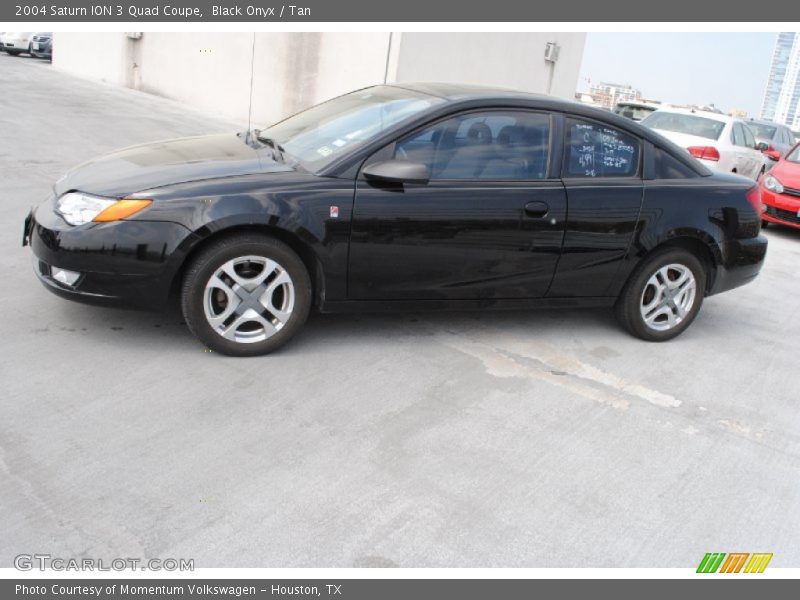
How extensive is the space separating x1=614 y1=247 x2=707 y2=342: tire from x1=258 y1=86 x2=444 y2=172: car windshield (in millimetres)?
1864

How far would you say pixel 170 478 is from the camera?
327 centimetres

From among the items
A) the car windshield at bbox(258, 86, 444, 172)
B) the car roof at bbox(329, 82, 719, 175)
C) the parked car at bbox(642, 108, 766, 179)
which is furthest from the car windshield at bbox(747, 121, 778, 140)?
the car windshield at bbox(258, 86, 444, 172)

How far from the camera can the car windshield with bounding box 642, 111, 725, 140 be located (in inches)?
477

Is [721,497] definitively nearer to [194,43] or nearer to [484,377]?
[484,377]

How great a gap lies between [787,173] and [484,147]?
304 inches

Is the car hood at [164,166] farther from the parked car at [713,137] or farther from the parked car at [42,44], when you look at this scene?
the parked car at [42,44]

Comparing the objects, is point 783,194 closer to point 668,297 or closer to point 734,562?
point 668,297

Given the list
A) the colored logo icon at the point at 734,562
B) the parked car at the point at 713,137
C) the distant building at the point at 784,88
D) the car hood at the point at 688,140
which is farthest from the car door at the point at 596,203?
the distant building at the point at 784,88

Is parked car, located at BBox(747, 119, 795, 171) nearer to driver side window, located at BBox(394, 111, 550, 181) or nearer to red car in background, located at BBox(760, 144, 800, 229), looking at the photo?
red car in background, located at BBox(760, 144, 800, 229)

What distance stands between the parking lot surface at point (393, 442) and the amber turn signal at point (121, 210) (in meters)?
0.76

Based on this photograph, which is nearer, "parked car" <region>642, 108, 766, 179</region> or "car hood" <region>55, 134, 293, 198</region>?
"car hood" <region>55, 134, 293, 198</region>

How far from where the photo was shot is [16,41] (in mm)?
25672

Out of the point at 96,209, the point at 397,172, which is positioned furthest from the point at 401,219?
the point at 96,209

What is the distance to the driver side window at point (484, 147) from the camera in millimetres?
4631
